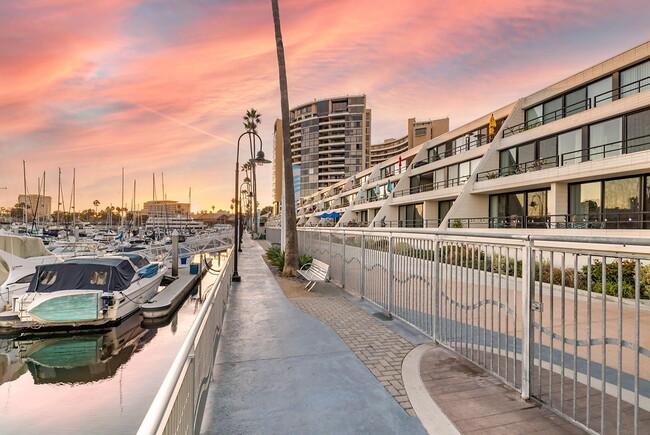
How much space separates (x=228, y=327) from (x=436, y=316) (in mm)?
4657

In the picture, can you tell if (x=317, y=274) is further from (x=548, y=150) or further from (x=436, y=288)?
(x=548, y=150)

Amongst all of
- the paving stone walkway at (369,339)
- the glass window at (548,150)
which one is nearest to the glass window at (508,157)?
the glass window at (548,150)

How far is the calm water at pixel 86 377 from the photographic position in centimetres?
716

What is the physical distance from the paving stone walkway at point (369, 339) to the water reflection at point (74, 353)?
6.87 m

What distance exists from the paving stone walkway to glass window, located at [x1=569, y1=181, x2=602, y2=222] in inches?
718

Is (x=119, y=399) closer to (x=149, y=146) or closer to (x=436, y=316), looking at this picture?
(x=436, y=316)

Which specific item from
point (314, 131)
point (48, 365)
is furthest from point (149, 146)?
point (314, 131)

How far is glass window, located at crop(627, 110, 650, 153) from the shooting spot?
1689 centimetres

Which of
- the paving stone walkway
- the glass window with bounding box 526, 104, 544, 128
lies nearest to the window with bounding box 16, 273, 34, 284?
the paving stone walkway

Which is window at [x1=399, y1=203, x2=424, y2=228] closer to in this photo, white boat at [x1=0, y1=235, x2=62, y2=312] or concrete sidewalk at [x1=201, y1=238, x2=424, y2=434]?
concrete sidewalk at [x1=201, y1=238, x2=424, y2=434]

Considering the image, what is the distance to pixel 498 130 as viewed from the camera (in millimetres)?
28297

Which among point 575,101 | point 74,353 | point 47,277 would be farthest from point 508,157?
point 47,277

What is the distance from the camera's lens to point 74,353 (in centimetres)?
1134

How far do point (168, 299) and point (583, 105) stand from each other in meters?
28.2
